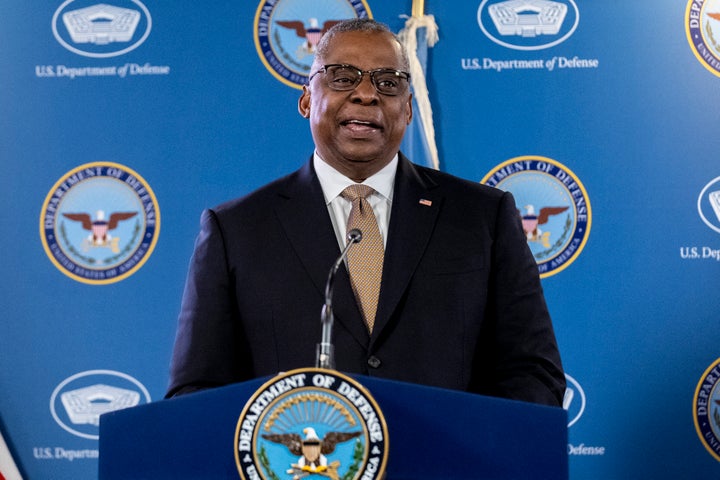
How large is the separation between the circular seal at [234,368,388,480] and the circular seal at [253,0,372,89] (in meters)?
1.80

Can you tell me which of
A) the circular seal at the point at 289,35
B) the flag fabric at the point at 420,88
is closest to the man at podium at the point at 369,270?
the flag fabric at the point at 420,88

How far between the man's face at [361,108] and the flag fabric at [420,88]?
32.4 inches

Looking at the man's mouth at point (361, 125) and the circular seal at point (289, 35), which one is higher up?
the circular seal at point (289, 35)

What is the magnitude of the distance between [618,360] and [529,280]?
0.99m

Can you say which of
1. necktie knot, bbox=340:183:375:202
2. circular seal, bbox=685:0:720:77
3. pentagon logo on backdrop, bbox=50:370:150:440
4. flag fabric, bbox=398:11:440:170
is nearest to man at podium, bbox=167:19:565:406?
necktie knot, bbox=340:183:375:202

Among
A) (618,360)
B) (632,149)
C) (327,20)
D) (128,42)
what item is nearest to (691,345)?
(618,360)

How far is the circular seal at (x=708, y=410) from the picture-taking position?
2723 millimetres

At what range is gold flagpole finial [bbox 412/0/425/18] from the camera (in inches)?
109

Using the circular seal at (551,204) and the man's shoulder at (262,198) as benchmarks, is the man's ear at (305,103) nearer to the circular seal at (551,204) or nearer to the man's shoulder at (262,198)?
the man's shoulder at (262,198)

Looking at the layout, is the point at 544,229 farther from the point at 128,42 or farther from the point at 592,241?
the point at 128,42

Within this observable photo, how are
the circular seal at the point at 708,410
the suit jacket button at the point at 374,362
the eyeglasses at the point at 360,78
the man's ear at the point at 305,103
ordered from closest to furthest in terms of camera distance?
the suit jacket button at the point at 374,362 < the eyeglasses at the point at 360,78 < the man's ear at the point at 305,103 < the circular seal at the point at 708,410

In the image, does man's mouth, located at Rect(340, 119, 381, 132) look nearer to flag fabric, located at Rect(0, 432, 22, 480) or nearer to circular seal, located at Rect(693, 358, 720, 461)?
circular seal, located at Rect(693, 358, 720, 461)

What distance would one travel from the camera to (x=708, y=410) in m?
2.73

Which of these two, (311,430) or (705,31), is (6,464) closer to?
(311,430)
